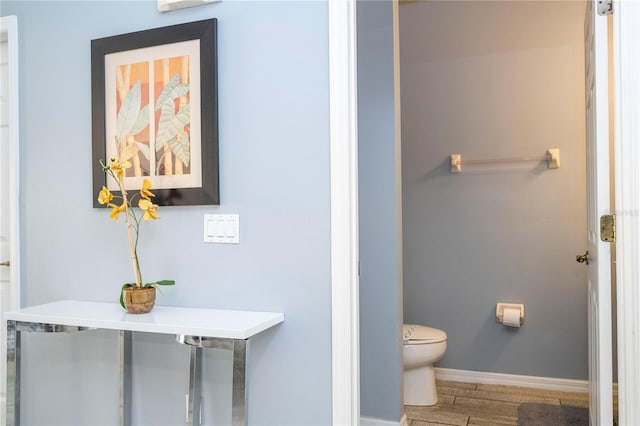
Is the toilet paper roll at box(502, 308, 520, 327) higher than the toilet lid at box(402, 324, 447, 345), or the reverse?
the toilet paper roll at box(502, 308, 520, 327)

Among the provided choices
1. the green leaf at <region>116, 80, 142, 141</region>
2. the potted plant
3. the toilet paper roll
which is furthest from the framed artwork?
the toilet paper roll

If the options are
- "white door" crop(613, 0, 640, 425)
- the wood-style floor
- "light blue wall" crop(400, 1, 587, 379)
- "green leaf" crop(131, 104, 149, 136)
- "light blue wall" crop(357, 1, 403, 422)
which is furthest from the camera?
"light blue wall" crop(400, 1, 587, 379)

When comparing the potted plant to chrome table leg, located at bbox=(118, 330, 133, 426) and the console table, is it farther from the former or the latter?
chrome table leg, located at bbox=(118, 330, 133, 426)

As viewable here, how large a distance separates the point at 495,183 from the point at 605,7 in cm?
179

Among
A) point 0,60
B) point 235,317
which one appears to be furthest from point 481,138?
point 0,60

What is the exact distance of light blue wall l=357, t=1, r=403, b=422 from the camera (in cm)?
256

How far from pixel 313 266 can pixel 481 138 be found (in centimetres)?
206

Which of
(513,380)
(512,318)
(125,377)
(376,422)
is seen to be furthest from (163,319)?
(513,380)

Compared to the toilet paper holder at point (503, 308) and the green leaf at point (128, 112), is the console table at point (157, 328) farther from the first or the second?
the toilet paper holder at point (503, 308)

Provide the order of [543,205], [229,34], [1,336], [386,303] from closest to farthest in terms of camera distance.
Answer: [229,34], [1,336], [386,303], [543,205]

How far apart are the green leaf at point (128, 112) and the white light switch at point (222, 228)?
500 millimetres

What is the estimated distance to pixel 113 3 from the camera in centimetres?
211

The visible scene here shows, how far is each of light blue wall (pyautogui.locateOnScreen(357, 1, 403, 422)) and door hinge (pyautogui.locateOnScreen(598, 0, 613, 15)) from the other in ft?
3.52

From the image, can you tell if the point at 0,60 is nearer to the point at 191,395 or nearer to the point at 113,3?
the point at 113,3
